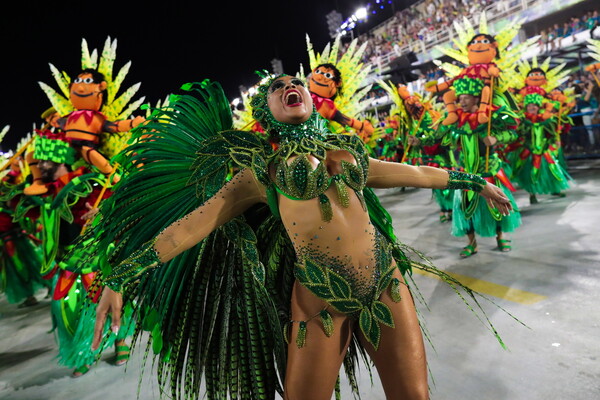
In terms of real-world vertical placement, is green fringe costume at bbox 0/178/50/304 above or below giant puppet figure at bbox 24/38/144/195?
below

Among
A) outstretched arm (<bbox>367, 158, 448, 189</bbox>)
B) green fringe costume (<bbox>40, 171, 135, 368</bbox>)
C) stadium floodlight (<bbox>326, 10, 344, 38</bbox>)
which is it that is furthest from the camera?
stadium floodlight (<bbox>326, 10, 344, 38</bbox>)

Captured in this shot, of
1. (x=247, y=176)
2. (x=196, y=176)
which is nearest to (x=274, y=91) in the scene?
(x=247, y=176)

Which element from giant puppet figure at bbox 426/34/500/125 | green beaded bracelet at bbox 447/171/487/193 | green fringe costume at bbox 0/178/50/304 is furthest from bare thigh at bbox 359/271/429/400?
green fringe costume at bbox 0/178/50/304

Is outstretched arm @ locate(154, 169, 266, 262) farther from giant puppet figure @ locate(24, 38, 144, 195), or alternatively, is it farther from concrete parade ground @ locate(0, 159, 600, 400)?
giant puppet figure @ locate(24, 38, 144, 195)

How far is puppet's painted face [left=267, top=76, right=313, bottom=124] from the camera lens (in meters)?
1.48

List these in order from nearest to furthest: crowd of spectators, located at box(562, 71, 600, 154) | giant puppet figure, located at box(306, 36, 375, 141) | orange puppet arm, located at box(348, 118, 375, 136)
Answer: giant puppet figure, located at box(306, 36, 375, 141) → orange puppet arm, located at box(348, 118, 375, 136) → crowd of spectators, located at box(562, 71, 600, 154)

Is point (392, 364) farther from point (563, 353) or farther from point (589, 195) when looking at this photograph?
point (589, 195)

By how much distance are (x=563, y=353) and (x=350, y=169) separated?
1762mm

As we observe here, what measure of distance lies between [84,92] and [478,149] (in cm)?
372

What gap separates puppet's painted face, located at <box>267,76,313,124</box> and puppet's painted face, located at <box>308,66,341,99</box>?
2.09 meters

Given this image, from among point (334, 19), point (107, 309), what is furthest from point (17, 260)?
point (334, 19)

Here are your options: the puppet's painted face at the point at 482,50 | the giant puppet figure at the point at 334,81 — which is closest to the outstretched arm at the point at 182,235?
the giant puppet figure at the point at 334,81

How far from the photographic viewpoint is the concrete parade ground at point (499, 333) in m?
2.10

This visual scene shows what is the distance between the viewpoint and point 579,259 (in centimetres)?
356
